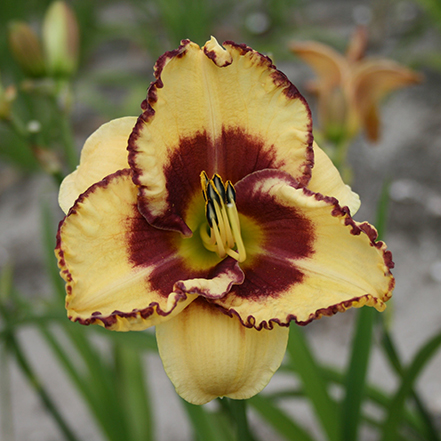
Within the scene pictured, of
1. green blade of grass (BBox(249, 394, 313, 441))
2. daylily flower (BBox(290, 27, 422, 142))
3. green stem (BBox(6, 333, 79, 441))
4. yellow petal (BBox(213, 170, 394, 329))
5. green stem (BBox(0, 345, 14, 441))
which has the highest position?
yellow petal (BBox(213, 170, 394, 329))

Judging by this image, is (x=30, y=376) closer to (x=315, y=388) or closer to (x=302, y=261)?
(x=315, y=388)

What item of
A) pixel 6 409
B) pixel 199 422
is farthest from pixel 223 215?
pixel 6 409

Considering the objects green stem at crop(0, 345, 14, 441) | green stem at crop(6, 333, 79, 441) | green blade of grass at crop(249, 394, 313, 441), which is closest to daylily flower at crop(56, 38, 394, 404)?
green blade of grass at crop(249, 394, 313, 441)

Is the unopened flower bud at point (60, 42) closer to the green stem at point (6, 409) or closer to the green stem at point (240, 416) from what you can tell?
the green stem at point (240, 416)

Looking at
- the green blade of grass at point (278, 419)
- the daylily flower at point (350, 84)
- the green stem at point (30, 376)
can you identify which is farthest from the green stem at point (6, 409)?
the daylily flower at point (350, 84)

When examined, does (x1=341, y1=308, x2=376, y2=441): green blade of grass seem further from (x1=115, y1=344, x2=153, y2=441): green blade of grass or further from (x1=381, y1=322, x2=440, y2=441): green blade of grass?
(x1=115, y1=344, x2=153, y2=441): green blade of grass

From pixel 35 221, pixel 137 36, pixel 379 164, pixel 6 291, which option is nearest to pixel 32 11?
pixel 137 36

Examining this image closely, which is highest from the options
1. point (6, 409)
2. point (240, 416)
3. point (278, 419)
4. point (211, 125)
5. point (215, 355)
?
point (211, 125)

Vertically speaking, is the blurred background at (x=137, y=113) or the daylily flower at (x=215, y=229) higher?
the daylily flower at (x=215, y=229)
